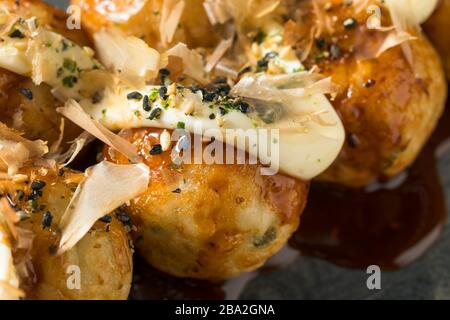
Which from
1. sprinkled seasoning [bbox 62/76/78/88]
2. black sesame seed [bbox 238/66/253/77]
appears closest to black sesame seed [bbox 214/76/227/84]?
black sesame seed [bbox 238/66/253/77]

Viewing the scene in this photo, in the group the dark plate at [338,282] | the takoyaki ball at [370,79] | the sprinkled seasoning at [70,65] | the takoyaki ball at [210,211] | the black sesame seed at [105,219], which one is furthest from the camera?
the dark plate at [338,282]

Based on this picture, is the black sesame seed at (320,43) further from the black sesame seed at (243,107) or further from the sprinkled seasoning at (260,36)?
the black sesame seed at (243,107)

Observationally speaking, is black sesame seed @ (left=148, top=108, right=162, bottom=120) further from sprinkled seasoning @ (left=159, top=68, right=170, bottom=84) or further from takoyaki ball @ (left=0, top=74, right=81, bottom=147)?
takoyaki ball @ (left=0, top=74, right=81, bottom=147)

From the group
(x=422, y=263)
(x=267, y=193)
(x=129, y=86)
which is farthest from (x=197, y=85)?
(x=422, y=263)

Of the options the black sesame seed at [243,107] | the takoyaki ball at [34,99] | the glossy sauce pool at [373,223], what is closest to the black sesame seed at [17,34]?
A: the takoyaki ball at [34,99]

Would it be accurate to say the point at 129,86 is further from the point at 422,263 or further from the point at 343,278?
the point at 422,263
